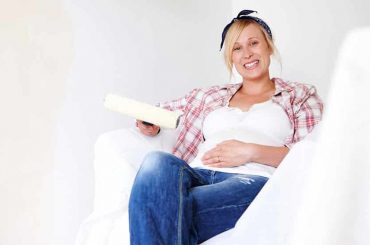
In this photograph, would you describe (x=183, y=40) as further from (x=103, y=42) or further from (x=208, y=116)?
(x=208, y=116)

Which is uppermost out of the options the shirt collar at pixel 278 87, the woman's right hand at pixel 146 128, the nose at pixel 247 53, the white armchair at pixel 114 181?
the nose at pixel 247 53

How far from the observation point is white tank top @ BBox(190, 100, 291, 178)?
1.26 meters

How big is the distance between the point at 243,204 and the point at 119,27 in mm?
984

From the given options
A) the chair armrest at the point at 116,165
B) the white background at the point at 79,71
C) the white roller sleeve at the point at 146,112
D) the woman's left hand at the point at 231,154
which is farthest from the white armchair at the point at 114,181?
the white background at the point at 79,71

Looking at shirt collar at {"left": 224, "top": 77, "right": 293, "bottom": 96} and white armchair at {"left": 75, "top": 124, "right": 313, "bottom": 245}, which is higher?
shirt collar at {"left": 224, "top": 77, "right": 293, "bottom": 96}

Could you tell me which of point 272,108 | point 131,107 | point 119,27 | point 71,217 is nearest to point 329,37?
point 272,108

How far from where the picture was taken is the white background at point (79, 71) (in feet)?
4.64

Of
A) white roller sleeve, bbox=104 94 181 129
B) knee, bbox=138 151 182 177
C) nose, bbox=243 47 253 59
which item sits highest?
nose, bbox=243 47 253 59

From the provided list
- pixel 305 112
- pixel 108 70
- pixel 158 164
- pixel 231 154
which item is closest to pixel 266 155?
pixel 231 154

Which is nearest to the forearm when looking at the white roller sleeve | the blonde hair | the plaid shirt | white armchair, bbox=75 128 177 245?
the plaid shirt

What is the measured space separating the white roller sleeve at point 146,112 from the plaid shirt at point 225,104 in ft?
0.98

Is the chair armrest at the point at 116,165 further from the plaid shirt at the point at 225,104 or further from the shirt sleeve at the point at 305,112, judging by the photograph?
the shirt sleeve at the point at 305,112

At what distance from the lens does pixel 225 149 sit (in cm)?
117

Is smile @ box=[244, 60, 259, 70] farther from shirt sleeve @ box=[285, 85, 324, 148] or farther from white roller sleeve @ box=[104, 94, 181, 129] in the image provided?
white roller sleeve @ box=[104, 94, 181, 129]
